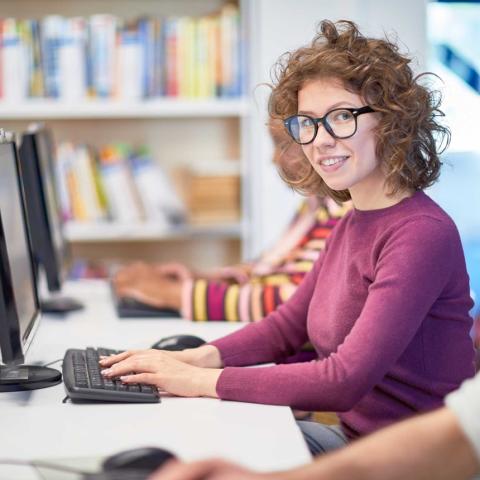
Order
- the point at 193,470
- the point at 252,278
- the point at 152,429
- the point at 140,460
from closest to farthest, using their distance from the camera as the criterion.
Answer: the point at 193,470
the point at 140,460
the point at 152,429
the point at 252,278

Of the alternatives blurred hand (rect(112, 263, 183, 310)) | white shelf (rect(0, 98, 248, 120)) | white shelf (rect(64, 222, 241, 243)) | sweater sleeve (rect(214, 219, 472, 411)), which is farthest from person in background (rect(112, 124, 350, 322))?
white shelf (rect(0, 98, 248, 120))

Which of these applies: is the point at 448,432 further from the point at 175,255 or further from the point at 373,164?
the point at 175,255

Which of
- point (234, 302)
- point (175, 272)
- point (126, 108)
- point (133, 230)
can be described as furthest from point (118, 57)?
point (234, 302)

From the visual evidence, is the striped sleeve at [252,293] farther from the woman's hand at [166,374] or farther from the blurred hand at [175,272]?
the woman's hand at [166,374]

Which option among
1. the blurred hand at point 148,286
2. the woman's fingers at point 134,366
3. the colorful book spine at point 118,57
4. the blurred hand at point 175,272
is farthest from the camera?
the colorful book spine at point 118,57

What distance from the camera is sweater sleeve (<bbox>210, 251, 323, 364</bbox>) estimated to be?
6.02ft

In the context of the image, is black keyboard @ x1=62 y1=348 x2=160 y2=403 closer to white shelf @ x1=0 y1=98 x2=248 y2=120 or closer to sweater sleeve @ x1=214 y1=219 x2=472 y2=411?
sweater sleeve @ x1=214 y1=219 x2=472 y2=411

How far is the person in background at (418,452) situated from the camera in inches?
39.3

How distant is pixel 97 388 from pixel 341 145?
585mm

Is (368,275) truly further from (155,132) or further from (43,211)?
(155,132)

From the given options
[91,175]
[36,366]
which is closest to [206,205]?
[91,175]

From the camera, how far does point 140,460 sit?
1116 mm

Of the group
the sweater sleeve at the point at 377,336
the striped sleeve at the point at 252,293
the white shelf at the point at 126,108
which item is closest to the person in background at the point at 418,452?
the sweater sleeve at the point at 377,336

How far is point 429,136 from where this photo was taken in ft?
5.57
